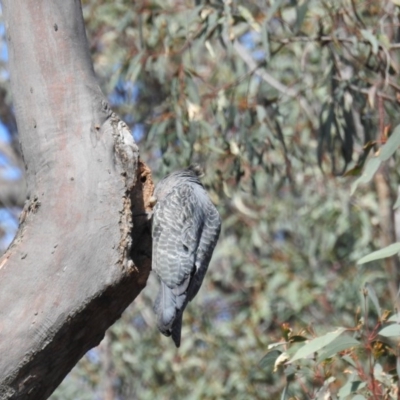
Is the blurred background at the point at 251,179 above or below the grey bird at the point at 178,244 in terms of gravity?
below

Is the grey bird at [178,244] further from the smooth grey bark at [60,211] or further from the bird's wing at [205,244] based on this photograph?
the smooth grey bark at [60,211]

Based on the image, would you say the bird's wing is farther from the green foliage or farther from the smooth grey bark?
the smooth grey bark

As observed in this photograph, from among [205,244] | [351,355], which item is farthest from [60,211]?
[351,355]

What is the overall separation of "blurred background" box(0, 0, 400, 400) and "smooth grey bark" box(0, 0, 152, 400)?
5.60 feet

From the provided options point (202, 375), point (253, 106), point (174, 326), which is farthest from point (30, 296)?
point (202, 375)

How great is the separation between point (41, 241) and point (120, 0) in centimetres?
391

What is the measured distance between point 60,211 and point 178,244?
0.89 m

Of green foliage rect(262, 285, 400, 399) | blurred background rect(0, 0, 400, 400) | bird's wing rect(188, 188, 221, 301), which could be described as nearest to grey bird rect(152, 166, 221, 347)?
bird's wing rect(188, 188, 221, 301)

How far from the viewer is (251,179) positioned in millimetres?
4641

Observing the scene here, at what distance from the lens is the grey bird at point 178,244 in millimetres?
3227

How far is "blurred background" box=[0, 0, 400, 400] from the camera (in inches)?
178

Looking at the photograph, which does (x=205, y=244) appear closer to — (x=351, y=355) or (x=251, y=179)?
(x=351, y=355)

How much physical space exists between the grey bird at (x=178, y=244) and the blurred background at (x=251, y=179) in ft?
3.00

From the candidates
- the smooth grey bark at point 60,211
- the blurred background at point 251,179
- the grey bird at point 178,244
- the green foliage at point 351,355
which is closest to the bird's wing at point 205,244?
the grey bird at point 178,244
